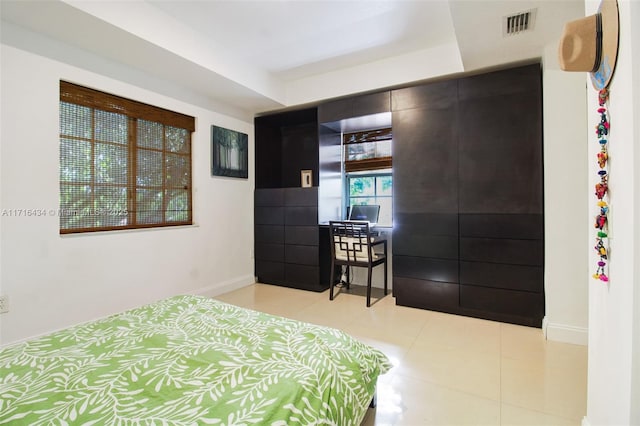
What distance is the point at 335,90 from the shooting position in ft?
11.6

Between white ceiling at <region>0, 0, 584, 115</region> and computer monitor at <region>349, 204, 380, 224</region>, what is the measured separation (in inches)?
56.2

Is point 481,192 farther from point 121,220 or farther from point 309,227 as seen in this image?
point 121,220

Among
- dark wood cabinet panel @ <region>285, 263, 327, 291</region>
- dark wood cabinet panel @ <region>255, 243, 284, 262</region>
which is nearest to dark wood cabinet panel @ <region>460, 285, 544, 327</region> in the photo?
dark wood cabinet panel @ <region>285, 263, 327, 291</region>

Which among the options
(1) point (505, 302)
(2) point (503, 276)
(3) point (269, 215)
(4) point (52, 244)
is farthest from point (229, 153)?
(1) point (505, 302)

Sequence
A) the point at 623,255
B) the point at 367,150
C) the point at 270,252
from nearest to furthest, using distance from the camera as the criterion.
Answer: the point at 623,255 → the point at 367,150 → the point at 270,252

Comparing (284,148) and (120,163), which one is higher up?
(284,148)

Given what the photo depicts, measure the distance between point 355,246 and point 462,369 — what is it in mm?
1583

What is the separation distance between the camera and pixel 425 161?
298 cm

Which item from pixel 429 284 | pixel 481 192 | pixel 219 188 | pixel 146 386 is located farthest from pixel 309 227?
pixel 146 386

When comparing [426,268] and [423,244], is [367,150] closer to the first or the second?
[423,244]

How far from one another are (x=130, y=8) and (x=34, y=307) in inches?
92.1

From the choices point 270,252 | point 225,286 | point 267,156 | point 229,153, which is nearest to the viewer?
point 225,286

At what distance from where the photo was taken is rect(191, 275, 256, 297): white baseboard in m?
3.44

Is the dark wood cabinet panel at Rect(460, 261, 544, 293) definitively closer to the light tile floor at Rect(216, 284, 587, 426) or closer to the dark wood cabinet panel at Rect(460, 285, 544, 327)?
Answer: the dark wood cabinet panel at Rect(460, 285, 544, 327)
